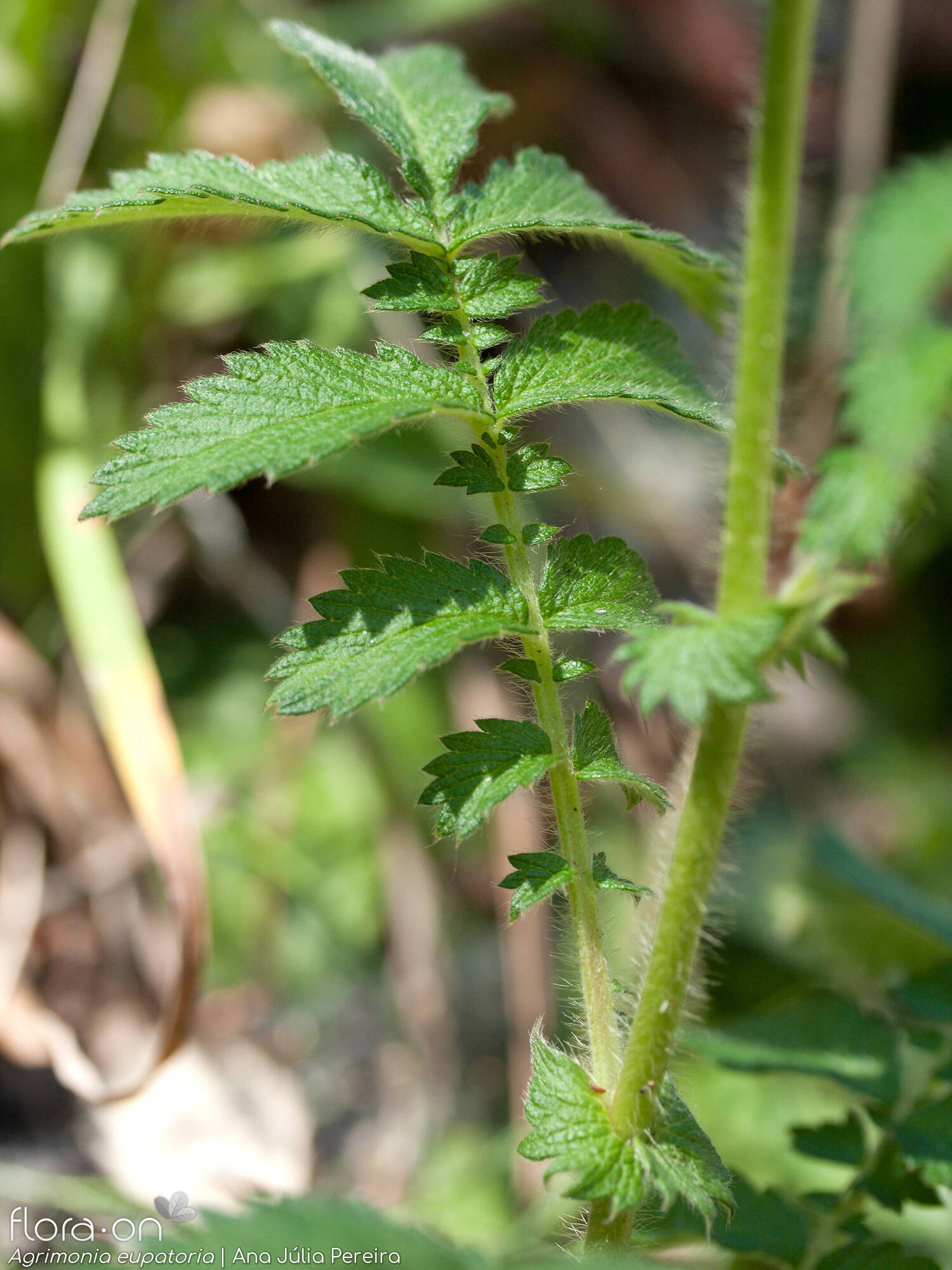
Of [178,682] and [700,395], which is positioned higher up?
[178,682]

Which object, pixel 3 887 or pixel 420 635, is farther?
pixel 3 887

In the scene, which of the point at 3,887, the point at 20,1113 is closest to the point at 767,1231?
the point at 20,1113

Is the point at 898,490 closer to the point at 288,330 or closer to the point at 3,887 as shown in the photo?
the point at 3,887

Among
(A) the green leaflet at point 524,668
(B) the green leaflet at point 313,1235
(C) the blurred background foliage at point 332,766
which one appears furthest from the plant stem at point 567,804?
(C) the blurred background foliage at point 332,766

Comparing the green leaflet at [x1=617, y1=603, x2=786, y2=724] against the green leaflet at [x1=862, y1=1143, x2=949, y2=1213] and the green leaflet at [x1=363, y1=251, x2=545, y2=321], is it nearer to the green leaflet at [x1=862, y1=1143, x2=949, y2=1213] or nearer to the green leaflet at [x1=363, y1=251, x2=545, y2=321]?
the green leaflet at [x1=363, y1=251, x2=545, y2=321]

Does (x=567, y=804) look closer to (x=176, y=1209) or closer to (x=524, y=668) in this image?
(x=524, y=668)

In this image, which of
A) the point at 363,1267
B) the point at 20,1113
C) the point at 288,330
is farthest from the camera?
the point at 288,330

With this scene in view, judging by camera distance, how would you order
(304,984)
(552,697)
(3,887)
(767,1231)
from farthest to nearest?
(304,984) < (3,887) < (767,1231) < (552,697)

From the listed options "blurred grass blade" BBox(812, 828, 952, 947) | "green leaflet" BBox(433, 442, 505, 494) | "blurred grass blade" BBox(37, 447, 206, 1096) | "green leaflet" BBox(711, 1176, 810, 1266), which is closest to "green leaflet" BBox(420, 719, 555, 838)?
"green leaflet" BBox(433, 442, 505, 494)
